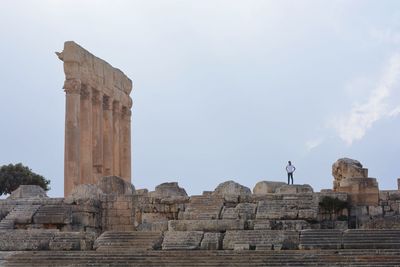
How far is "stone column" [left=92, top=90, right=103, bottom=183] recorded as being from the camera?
130 feet

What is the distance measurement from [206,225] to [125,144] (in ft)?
74.1

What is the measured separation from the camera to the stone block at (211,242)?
2012 centimetres

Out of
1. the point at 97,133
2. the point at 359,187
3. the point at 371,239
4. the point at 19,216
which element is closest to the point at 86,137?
the point at 97,133

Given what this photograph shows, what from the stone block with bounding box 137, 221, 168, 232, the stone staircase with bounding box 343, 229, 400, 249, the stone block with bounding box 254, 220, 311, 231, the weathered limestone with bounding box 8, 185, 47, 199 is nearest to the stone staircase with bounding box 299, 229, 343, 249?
the stone staircase with bounding box 343, 229, 400, 249

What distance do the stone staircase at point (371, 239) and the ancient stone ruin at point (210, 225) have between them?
23 mm

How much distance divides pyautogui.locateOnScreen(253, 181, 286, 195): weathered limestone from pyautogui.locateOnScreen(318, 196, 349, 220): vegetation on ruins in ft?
9.35

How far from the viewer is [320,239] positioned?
19766 mm

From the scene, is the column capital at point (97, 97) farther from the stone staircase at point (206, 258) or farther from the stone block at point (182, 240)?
the stone staircase at point (206, 258)

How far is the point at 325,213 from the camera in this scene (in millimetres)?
23609

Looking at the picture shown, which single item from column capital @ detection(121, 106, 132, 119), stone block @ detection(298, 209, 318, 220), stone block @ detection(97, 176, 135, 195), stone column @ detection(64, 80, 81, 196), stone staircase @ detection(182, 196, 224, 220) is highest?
→ column capital @ detection(121, 106, 132, 119)

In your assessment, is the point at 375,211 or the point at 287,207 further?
the point at 375,211

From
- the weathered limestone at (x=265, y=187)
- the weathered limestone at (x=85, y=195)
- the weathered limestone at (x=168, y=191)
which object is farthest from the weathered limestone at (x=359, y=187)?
the weathered limestone at (x=85, y=195)

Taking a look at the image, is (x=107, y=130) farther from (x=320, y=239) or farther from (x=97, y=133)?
(x=320, y=239)

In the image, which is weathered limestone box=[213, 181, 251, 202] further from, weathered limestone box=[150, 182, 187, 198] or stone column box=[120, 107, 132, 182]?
stone column box=[120, 107, 132, 182]
